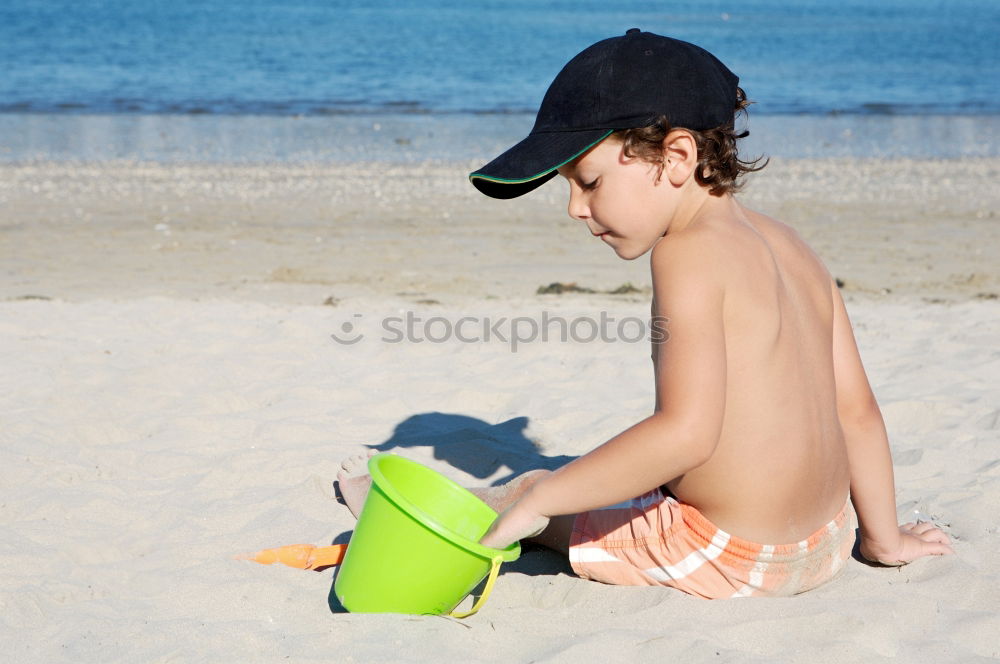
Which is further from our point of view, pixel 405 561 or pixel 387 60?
pixel 387 60

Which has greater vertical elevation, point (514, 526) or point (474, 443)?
point (514, 526)

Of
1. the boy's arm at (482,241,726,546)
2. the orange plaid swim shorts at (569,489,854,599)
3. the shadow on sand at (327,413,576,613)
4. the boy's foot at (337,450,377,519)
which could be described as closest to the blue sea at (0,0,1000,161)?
the shadow on sand at (327,413,576,613)

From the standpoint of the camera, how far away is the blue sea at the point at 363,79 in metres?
14.0

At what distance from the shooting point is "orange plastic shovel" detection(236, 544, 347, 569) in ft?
8.56

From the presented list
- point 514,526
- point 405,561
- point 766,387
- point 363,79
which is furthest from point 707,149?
point 363,79

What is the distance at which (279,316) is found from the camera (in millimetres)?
5074

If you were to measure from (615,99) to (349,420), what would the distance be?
2.10 m

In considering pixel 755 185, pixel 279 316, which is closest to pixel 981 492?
pixel 279 316

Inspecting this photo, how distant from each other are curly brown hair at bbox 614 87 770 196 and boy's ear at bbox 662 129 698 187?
10mm

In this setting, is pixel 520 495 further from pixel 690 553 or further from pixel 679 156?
pixel 679 156

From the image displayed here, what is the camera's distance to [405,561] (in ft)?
7.23

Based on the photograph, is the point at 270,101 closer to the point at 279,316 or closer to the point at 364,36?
the point at 279,316

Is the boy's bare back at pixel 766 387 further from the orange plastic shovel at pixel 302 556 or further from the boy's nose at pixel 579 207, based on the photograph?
the orange plastic shovel at pixel 302 556

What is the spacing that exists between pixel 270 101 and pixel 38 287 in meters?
12.2
